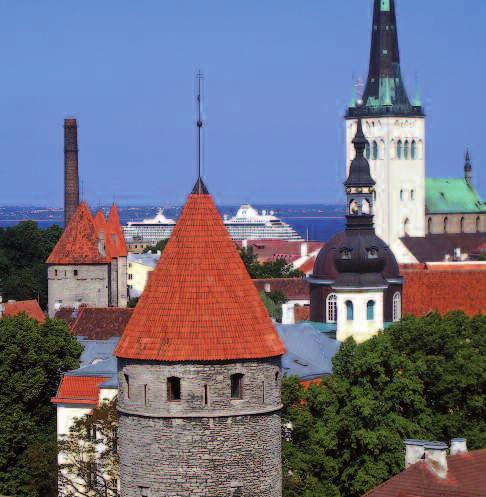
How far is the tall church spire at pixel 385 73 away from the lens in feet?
461

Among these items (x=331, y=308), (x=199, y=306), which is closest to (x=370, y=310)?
(x=331, y=308)

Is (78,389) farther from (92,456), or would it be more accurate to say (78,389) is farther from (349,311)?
(349,311)

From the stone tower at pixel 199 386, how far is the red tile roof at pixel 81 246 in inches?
2446

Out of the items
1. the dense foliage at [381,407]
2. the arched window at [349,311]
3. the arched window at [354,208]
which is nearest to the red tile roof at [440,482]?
the dense foliage at [381,407]

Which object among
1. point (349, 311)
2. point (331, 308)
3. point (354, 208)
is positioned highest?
point (354, 208)

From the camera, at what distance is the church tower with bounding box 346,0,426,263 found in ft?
465

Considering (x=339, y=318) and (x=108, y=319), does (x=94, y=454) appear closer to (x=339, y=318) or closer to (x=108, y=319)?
(x=339, y=318)

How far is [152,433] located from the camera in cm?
2491

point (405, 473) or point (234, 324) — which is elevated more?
point (234, 324)

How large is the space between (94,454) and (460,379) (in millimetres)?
9975

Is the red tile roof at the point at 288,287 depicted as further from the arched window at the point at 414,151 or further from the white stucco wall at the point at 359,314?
the arched window at the point at 414,151

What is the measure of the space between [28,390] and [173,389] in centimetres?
2568

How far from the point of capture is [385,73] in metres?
143

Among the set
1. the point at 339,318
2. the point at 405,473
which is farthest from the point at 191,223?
the point at 339,318
